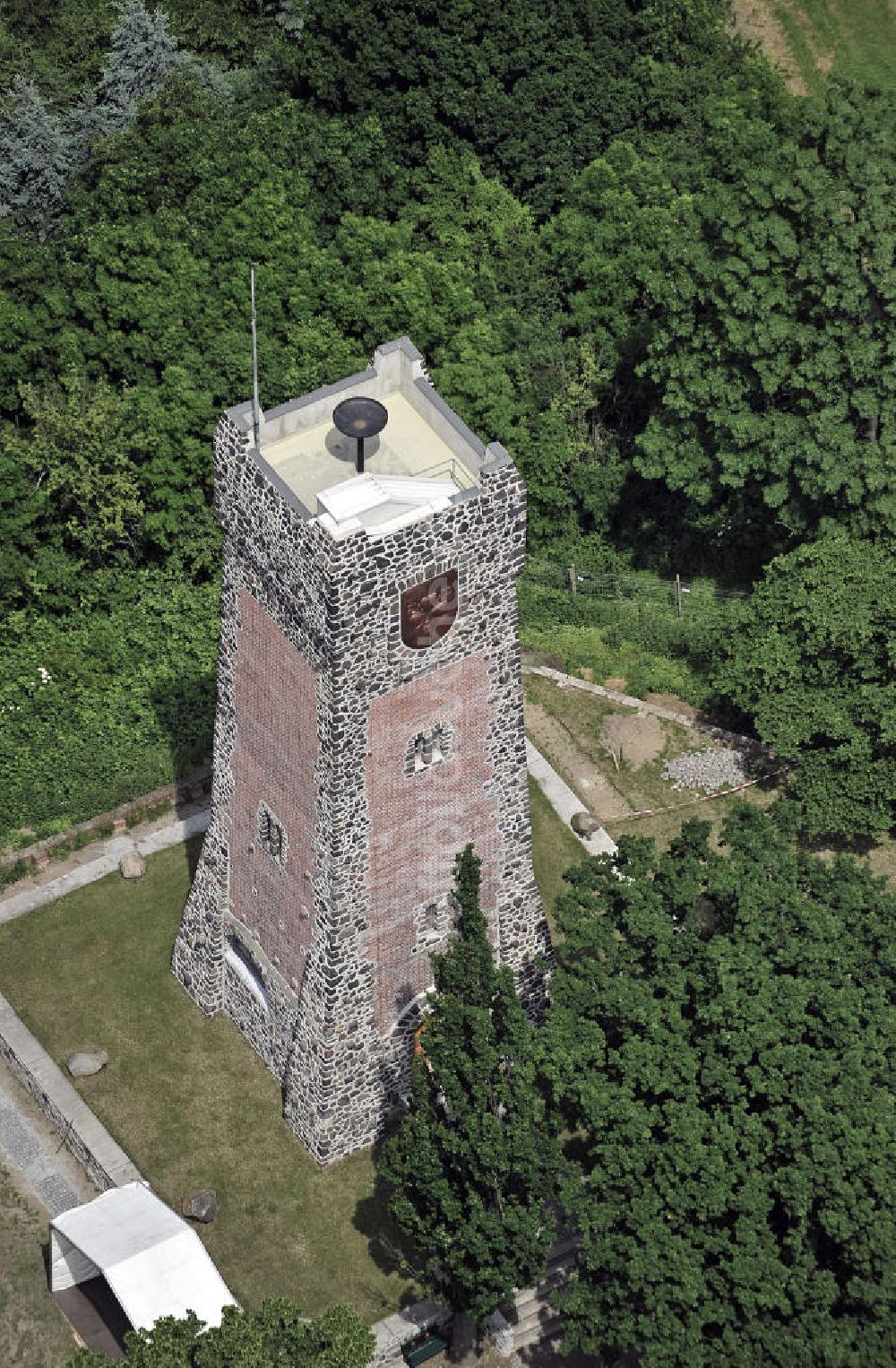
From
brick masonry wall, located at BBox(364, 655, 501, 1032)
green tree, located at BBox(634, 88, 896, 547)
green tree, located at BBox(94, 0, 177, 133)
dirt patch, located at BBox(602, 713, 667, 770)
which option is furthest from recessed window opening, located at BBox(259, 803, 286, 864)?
green tree, located at BBox(94, 0, 177, 133)

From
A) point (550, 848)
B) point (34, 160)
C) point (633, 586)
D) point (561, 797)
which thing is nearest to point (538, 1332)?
point (550, 848)

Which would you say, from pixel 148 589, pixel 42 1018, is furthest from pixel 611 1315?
pixel 148 589

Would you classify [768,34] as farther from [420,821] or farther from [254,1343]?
[254,1343]

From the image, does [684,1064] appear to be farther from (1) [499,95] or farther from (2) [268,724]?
(1) [499,95]

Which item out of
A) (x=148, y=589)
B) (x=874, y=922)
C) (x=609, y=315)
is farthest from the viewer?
(x=609, y=315)

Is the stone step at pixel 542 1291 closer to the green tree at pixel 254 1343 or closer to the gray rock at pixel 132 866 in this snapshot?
the green tree at pixel 254 1343

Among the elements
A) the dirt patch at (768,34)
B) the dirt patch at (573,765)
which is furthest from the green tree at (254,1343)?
the dirt patch at (768,34)

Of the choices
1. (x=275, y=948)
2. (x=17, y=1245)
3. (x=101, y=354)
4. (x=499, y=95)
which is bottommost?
(x=17, y=1245)

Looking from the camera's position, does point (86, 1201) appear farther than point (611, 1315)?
Yes
